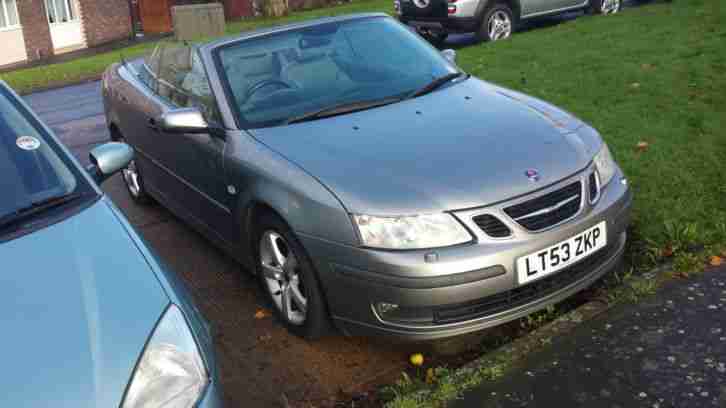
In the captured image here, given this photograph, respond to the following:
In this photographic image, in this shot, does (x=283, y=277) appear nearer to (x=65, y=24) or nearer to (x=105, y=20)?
(x=65, y=24)

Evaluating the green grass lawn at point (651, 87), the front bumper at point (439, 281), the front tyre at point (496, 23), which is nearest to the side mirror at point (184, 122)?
the front bumper at point (439, 281)

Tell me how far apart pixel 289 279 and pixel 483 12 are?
32.4 ft

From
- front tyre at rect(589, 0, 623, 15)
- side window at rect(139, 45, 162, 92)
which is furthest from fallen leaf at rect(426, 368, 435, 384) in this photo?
front tyre at rect(589, 0, 623, 15)

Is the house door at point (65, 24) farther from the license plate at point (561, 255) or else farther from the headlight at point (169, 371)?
the headlight at point (169, 371)

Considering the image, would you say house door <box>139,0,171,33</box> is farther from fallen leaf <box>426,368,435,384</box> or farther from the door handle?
fallen leaf <box>426,368,435,384</box>

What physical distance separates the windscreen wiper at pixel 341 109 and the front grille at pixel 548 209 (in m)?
1.28

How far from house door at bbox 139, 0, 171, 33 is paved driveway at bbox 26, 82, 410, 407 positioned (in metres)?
26.1

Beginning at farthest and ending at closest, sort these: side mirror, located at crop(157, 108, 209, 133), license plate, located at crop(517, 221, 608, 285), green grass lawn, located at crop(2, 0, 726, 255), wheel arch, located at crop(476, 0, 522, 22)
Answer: wheel arch, located at crop(476, 0, 522, 22), green grass lawn, located at crop(2, 0, 726, 255), side mirror, located at crop(157, 108, 209, 133), license plate, located at crop(517, 221, 608, 285)

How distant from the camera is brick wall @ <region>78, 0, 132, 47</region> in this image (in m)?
28.9

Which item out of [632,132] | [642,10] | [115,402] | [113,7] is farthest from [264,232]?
[113,7]

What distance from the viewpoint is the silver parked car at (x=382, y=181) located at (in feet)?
11.2

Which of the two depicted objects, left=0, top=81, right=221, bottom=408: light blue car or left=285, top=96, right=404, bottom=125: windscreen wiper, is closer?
left=0, top=81, right=221, bottom=408: light blue car

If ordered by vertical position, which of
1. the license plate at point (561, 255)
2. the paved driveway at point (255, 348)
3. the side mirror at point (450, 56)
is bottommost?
the paved driveway at point (255, 348)

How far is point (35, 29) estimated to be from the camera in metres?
27.5
